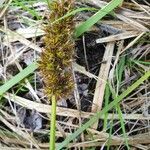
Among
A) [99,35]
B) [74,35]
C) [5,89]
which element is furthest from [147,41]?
[5,89]

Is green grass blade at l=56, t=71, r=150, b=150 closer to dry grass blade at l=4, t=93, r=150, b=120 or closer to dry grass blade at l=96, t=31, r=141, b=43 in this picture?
dry grass blade at l=4, t=93, r=150, b=120

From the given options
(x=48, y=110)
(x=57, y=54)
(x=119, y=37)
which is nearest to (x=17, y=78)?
(x=48, y=110)

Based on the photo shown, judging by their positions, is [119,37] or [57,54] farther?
[119,37]

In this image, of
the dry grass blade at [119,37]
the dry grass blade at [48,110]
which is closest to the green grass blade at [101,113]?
the dry grass blade at [48,110]

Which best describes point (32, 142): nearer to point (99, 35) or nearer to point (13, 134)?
point (13, 134)

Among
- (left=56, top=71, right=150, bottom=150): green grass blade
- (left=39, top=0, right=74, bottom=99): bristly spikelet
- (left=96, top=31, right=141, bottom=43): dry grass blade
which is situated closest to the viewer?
(left=39, top=0, right=74, bottom=99): bristly spikelet

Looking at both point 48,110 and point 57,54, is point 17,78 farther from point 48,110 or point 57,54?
point 57,54

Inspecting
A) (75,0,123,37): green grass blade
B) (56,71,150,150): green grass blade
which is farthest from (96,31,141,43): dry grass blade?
(56,71,150,150): green grass blade

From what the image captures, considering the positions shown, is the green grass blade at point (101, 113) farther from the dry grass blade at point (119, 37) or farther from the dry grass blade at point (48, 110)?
the dry grass blade at point (119, 37)
